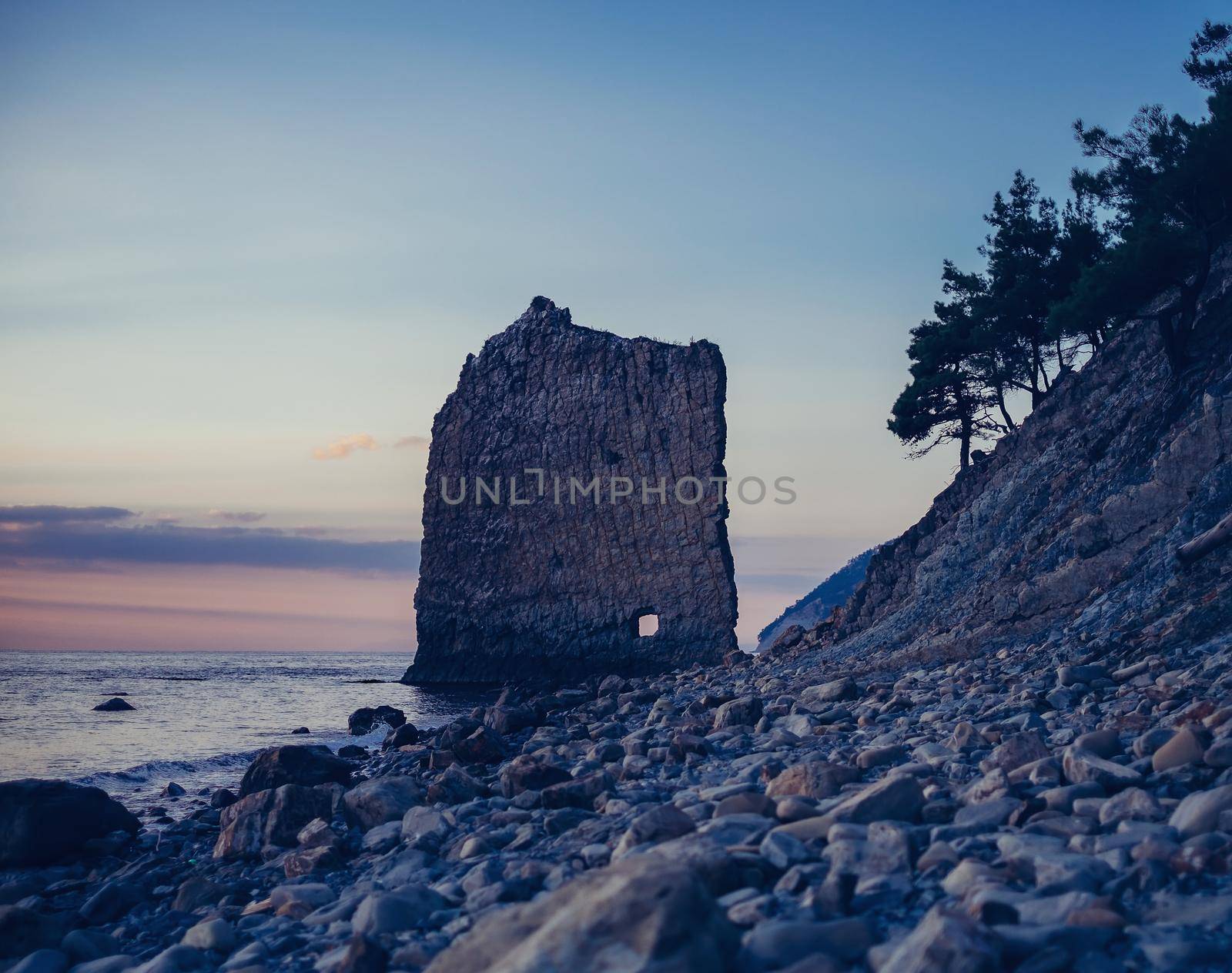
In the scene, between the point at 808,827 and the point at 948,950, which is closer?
the point at 948,950

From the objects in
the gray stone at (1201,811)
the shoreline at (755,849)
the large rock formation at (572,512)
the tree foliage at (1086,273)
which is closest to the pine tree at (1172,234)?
the tree foliage at (1086,273)

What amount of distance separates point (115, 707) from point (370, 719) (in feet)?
25.5

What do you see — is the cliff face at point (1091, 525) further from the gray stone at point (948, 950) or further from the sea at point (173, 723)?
the sea at point (173, 723)

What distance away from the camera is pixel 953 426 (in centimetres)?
3059

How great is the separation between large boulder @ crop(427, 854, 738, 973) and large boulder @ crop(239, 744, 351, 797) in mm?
7122

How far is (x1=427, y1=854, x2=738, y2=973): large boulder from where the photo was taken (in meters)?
2.91

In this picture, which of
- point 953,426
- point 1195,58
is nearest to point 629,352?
point 953,426

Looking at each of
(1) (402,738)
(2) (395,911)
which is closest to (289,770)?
(2) (395,911)

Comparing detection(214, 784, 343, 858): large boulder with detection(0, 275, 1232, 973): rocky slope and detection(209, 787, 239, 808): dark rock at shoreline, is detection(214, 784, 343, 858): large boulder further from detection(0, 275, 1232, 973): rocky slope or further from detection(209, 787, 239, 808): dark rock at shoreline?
detection(209, 787, 239, 808): dark rock at shoreline

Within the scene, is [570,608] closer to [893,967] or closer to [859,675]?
[859,675]

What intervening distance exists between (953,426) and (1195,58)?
1306cm

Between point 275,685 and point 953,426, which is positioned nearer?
point 953,426

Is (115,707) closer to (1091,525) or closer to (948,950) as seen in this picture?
(1091,525)

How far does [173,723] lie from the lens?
69.9ft
